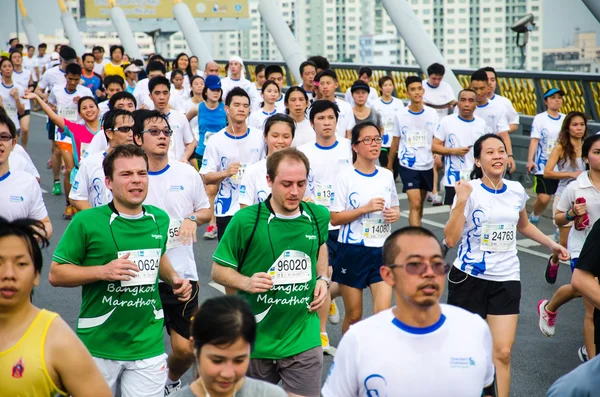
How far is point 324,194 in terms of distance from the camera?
8.20 metres

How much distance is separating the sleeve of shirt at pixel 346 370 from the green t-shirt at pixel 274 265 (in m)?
1.59

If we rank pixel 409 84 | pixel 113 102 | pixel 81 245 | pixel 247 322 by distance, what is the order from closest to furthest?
pixel 247 322 < pixel 81 245 < pixel 113 102 < pixel 409 84

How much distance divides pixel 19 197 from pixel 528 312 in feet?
15.9

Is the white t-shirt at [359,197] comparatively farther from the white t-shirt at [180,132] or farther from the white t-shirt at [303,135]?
the white t-shirt at [180,132]

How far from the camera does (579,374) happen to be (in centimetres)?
334

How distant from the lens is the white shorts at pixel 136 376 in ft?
17.0

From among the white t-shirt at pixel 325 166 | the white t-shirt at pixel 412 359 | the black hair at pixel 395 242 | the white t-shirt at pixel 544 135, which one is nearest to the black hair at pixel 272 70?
the white t-shirt at pixel 544 135

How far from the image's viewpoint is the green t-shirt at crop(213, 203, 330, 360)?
5.20m

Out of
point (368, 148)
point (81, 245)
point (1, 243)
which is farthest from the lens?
point (368, 148)

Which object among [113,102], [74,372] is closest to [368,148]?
[113,102]

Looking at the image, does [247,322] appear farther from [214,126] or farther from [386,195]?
[214,126]

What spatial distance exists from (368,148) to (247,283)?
2.43 metres

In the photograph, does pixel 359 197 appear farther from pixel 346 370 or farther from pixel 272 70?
pixel 272 70

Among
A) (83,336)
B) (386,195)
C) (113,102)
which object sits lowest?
Result: (83,336)
